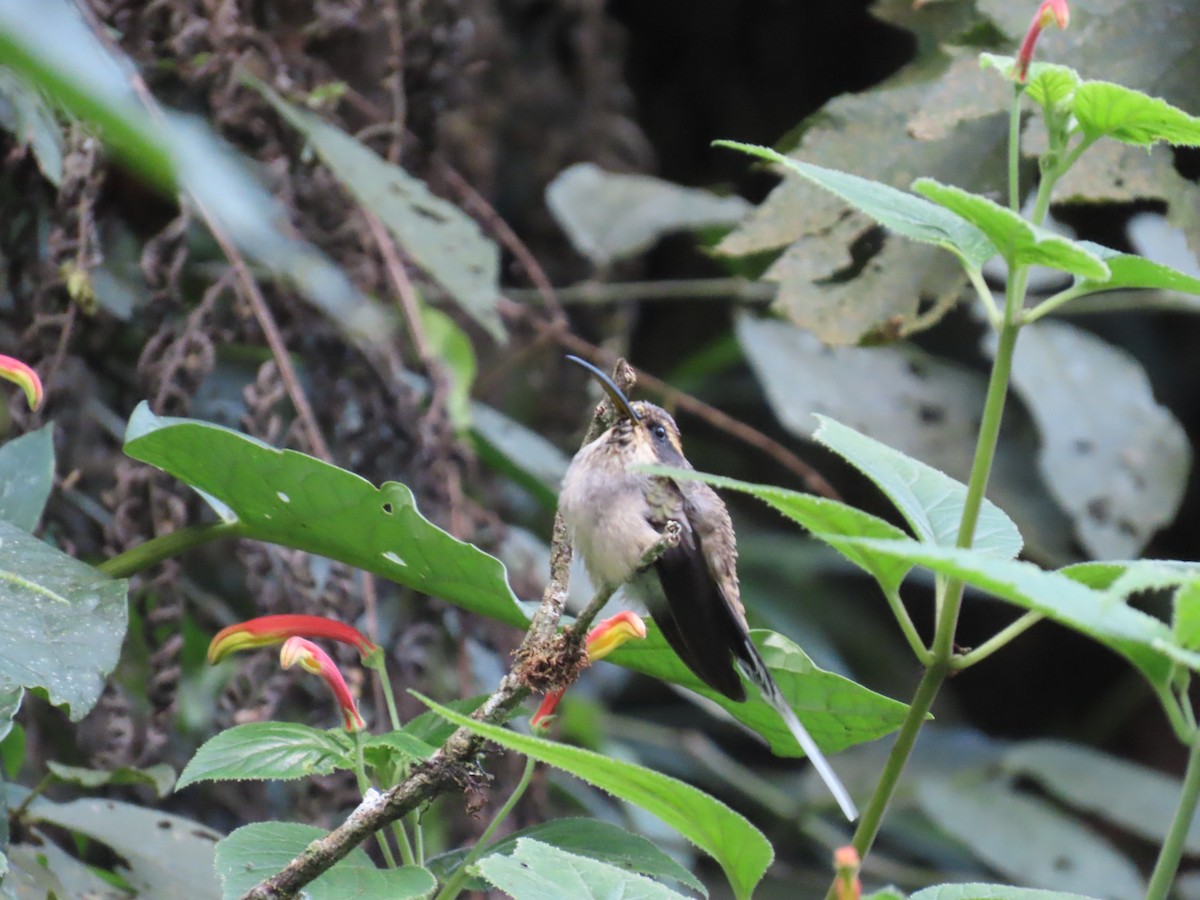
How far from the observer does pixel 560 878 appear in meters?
1.11

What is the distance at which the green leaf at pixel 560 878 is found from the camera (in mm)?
1062

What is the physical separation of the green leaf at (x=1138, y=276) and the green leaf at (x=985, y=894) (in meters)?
0.52

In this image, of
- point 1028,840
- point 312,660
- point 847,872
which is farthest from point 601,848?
point 1028,840

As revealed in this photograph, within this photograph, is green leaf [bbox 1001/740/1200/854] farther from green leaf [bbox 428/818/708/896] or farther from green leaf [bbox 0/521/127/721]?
green leaf [bbox 0/521/127/721]

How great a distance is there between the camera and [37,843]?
173 centimetres

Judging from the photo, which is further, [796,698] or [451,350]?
[451,350]

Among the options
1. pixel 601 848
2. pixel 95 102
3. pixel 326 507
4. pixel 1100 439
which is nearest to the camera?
pixel 95 102

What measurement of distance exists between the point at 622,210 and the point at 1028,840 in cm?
225

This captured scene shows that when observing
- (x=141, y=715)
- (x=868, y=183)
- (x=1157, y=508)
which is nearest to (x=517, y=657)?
(x=868, y=183)

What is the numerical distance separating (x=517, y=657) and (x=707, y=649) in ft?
1.33

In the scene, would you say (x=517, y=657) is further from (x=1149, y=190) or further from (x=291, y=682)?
(x=1149, y=190)

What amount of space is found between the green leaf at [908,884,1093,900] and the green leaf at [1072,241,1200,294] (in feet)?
1.70

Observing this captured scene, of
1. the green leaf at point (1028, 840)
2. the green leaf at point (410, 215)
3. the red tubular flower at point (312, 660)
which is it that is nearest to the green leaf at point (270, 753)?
the red tubular flower at point (312, 660)

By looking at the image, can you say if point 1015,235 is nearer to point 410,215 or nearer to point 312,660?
point 312,660
